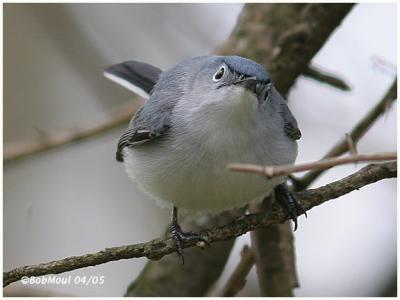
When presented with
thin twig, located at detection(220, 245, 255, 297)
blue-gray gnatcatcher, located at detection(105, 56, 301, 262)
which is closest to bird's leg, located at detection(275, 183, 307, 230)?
blue-gray gnatcatcher, located at detection(105, 56, 301, 262)

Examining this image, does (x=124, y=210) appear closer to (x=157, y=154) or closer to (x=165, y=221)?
(x=165, y=221)

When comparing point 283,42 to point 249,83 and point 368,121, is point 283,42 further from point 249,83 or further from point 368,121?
point 249,83

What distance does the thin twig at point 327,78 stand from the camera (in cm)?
347

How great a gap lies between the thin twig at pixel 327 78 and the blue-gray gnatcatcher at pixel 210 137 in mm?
779

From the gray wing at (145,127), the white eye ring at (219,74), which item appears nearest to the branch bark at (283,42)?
the gray wing at (145,127)

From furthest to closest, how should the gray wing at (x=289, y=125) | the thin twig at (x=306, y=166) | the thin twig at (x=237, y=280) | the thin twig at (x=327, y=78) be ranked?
the thin twig at (x=327, y=78), the thin twig at (x=237, y=280), the gray wing at (x=289, y=125), the thin twig at (x=306, y=166)

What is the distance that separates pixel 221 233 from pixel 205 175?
274mm

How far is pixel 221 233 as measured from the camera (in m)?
2.33

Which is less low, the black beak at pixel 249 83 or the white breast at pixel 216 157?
the black beak at pixel 249 83

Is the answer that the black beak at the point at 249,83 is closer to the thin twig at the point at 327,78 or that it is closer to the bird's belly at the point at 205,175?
the bird's belly at the point at 205,175

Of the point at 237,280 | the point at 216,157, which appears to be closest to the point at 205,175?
the point at 216,157

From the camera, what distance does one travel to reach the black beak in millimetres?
2344

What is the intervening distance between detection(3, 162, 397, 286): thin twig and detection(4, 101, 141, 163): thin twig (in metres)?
1.32

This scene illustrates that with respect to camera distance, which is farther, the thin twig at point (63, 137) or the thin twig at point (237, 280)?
the thin twig at point (63, 137)
